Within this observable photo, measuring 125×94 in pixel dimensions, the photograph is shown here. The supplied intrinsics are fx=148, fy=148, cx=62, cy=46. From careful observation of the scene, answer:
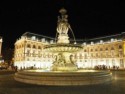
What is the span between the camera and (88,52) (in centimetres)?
8456

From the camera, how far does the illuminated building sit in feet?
230

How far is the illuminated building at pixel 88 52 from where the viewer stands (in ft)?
230

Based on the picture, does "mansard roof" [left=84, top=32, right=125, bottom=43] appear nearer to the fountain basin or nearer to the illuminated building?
the illuminated building

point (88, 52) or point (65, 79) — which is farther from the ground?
point (88, 52)

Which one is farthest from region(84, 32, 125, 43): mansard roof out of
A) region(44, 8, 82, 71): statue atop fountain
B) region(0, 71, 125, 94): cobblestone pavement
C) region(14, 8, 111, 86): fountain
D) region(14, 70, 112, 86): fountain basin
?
region(0, 71, 125, 94): cobblestone pavement

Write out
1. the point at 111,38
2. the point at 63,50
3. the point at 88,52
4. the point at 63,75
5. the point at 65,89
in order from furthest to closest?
the point at 88,52
the point at 111,38
the point at 63,50
the point at 63,75
the point at 65,89

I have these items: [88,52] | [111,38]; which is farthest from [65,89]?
[88,52]

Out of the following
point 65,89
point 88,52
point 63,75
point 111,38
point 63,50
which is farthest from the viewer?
point 88,52

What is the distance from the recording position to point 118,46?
7231 cm

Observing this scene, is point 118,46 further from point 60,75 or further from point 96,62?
point 60,75

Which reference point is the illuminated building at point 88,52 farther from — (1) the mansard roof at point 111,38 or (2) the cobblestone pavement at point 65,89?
(2) the cobblestone pavement at point 65,89

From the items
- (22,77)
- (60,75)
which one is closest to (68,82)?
(60,75)

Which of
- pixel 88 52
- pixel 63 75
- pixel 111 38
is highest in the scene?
pixel 111 38

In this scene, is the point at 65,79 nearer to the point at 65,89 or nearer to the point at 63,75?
the point at 63,75
